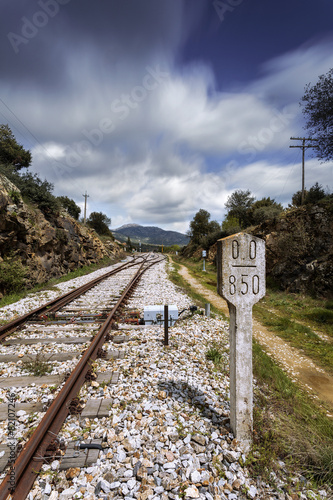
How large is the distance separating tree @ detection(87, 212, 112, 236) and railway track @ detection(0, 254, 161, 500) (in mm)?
32762

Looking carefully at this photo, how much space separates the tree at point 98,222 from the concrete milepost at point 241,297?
4117 centimetres

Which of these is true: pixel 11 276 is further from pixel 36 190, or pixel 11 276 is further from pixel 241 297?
pixel 241 297

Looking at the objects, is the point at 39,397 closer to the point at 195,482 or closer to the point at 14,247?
the point at 195,482

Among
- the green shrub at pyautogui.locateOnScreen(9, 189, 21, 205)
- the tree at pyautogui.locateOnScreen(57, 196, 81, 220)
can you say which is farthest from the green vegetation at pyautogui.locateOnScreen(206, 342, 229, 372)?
the tree at pyautogui.locateOnScreen(57, 196, 81, 220)

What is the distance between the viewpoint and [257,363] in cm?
515

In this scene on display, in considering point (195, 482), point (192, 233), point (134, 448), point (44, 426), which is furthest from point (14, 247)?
point (192, 233)

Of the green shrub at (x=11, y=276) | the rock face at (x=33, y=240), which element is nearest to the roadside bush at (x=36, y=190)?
the rock face at (x=33, y=240)

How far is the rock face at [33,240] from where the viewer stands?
10.4m

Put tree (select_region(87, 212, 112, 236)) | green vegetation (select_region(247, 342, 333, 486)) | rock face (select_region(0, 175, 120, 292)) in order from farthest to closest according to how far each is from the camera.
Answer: tree (select_region(87, 212, 112, 236)) → rock face (select_region(0, 175, 120, 292)) → green vegetation (select_region(247, 342, 333, 486))

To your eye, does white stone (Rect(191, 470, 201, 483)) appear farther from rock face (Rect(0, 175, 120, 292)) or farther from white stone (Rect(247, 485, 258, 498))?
rock face (Rect(0, 175, 120, 292))

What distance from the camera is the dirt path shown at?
15.8ft

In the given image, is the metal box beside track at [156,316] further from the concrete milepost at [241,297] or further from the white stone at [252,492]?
the white stone at [252,492]

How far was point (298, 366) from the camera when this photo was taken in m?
5.82

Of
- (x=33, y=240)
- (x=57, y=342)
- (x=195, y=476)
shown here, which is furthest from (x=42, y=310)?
(x=195, y=476)
